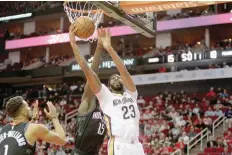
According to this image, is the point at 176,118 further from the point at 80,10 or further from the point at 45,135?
the point at 45,135

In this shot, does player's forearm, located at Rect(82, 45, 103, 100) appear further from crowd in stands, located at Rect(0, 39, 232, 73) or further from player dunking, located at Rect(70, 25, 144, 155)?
crowd in stands, located at Rect(0, 39, 232, 73)

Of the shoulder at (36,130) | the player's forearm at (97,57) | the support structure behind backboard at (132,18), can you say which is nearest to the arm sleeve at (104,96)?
the player's forearm at (97,57)

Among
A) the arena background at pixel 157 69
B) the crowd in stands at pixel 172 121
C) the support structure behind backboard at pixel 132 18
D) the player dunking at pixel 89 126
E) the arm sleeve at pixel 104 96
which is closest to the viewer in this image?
the arm sleeve at pixel 104 96

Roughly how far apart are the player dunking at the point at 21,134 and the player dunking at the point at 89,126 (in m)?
0.87

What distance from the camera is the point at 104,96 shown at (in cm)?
441

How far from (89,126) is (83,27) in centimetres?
115

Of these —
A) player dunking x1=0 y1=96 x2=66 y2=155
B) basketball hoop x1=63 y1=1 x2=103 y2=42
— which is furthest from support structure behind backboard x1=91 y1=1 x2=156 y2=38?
player dunking x1=0 y1=96 x2=66 y2=155

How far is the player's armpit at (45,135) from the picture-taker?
12.1 feet

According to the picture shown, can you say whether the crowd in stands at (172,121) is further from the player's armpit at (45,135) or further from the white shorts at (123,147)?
the player's armpit at (45,135)

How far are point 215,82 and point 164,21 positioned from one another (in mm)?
5022

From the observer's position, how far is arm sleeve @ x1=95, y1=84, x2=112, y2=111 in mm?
4383

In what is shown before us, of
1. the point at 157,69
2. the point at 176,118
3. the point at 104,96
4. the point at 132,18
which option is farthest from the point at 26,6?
the point at 104,96

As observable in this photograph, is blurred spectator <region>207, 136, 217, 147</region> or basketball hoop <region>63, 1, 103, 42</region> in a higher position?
basketball hoop <region>63, 1, 103, 42</region>

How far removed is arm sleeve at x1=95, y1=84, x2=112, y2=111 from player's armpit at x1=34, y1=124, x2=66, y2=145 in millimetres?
769
